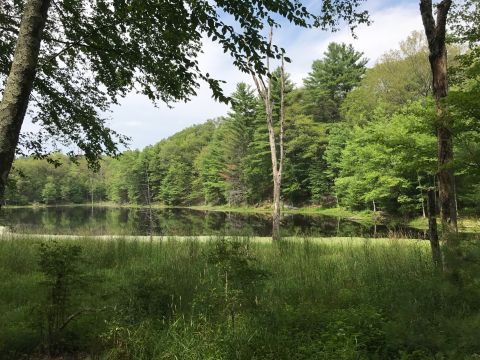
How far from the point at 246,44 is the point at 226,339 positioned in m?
2.65

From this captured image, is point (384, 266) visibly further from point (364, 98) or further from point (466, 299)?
point (364, 98)

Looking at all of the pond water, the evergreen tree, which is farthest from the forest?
the evergreen tree

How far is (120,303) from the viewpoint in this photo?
442 centimetres

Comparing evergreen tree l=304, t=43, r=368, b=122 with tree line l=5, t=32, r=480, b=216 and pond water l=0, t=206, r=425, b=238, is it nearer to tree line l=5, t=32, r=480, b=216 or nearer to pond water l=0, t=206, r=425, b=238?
tree line l=5, t=32, r=480, b=216

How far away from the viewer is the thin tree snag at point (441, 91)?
602 centimetres

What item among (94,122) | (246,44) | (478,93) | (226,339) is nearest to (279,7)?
(246,44)

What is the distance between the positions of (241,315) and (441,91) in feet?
15.8

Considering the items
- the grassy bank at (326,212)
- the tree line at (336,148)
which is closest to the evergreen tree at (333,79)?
the tree line at (336,148)

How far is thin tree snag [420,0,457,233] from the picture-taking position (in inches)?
237

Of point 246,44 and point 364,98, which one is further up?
point 364,98

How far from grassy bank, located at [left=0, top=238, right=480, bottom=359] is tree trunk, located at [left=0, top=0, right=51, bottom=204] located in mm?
2092

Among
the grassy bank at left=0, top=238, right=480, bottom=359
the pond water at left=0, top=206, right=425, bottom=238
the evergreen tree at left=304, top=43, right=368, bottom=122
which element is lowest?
the grassy bank at left=0, top=238, right=480, bottom=359

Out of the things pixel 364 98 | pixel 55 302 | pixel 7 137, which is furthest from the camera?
pixel 364 98

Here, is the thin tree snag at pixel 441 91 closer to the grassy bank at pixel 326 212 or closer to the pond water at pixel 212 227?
the pond water at pixel 212 227
